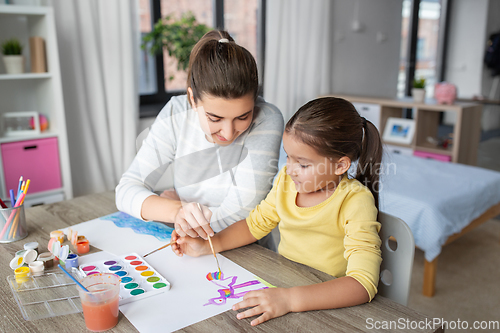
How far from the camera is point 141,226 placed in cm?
109

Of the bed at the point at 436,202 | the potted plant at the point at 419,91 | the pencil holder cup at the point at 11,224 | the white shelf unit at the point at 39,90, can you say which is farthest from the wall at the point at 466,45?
the pencil holder cup at the point at 11,224

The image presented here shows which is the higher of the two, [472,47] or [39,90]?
[472,47]

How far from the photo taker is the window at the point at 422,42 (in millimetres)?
4926

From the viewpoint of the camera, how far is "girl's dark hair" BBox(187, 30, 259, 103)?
91 centimetres

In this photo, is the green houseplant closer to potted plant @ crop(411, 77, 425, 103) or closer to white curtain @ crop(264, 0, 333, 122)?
white curtain @ crop(264, 0, 333, 122)

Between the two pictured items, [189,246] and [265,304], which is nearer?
[265,304]

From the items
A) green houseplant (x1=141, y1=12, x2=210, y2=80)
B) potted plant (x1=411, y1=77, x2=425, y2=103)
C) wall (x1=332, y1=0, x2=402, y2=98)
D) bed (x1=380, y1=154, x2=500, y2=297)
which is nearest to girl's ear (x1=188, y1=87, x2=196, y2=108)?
bed (x1=380, y1=154, x2=500, y2=297)

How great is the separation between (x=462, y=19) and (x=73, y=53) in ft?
16.8

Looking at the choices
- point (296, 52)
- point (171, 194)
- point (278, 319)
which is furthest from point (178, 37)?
point (278, 319)

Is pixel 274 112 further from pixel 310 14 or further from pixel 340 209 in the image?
pixel 310 14

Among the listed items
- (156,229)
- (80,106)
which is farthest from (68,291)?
(80,106)

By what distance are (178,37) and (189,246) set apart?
6.90ft

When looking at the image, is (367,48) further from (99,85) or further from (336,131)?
(336,131)

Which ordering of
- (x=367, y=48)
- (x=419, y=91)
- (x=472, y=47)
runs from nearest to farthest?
1. (x=419, y=91)
2. (x=367, y=48)
3. (x=472, y=47)
